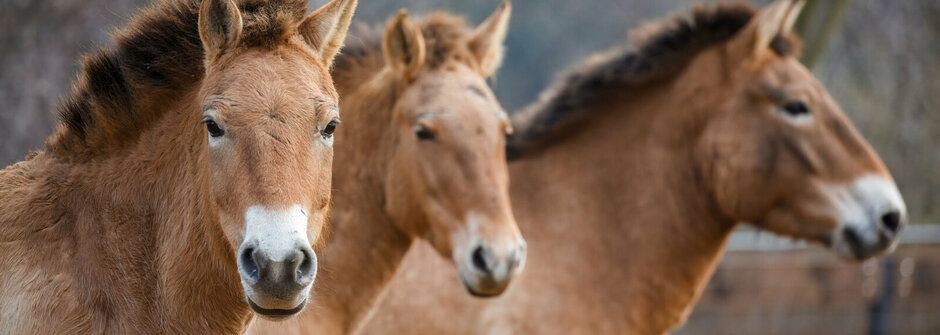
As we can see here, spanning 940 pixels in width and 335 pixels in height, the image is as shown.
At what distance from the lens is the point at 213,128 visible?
10.3 ft

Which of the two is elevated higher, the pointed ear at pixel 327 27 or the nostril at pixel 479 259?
the pointed ear at pixel 327 27

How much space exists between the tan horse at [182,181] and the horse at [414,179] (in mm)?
972

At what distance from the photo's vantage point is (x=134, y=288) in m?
3.29

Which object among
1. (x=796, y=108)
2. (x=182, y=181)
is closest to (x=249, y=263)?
(x=182, y=181)

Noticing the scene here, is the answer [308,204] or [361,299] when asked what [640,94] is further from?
[308,204]


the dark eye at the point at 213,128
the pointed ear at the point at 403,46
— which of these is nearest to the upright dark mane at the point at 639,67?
the pointed ear at the point at 403,46

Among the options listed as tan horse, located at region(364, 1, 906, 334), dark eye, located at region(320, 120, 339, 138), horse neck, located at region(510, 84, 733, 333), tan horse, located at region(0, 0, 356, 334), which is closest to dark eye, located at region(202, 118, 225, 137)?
tan horse, located at region(0, 0, 356, 334)

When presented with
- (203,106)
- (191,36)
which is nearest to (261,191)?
(203,106)

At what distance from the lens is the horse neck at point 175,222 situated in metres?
3.27

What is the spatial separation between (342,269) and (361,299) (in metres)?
0.16

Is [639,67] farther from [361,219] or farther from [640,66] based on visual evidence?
[361,219]

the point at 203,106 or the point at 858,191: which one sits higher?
the point at 203,106

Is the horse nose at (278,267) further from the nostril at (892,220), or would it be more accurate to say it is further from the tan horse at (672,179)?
the nostril at (892,220)

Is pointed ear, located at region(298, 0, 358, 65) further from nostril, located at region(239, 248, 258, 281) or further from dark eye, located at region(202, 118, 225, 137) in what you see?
nostril, located at region(239, 248, 258, 281)
